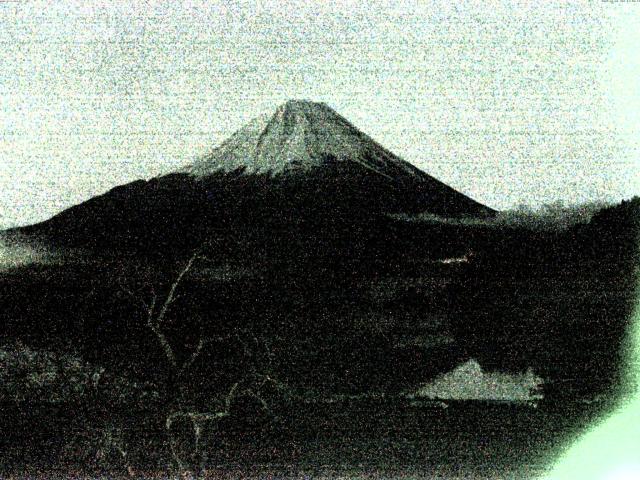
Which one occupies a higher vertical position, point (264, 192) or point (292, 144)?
point (292, 144)

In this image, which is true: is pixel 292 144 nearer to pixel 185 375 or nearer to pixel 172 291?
pixel 172 291

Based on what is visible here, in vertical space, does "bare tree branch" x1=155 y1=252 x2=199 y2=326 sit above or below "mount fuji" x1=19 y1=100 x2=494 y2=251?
below

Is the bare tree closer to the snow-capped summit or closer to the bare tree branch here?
the bare tree branch

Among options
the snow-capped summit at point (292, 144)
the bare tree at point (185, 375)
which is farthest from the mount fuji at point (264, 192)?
the bare tree at point (185, 375)

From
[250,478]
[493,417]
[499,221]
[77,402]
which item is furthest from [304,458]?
[499,221]

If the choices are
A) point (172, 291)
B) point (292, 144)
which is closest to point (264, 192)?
point (292, 144)

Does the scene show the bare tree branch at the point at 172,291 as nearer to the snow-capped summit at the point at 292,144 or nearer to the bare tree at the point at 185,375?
the bare tree at the point at 185,375

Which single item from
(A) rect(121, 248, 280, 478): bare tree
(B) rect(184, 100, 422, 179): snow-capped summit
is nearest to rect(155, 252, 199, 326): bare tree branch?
(A) rect(121, 248, 280, 478): bare tree

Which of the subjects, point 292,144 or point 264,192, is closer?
point 264,192

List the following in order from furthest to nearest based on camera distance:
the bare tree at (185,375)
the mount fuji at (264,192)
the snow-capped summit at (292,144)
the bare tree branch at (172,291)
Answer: the snow-capped summit at (292,144), the mount fuji at (264,192), the bare tree branch at (172,291), the bare tree at (185,375)

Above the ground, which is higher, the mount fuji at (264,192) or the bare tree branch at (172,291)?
the mount fuji at (264,192)

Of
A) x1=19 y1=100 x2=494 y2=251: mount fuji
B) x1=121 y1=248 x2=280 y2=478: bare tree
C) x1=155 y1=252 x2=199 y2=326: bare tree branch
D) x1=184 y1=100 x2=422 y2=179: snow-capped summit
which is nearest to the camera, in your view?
x1=121 y1=248 x2=280 y2=478: bare tree

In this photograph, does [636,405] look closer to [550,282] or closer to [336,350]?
[550,282]
